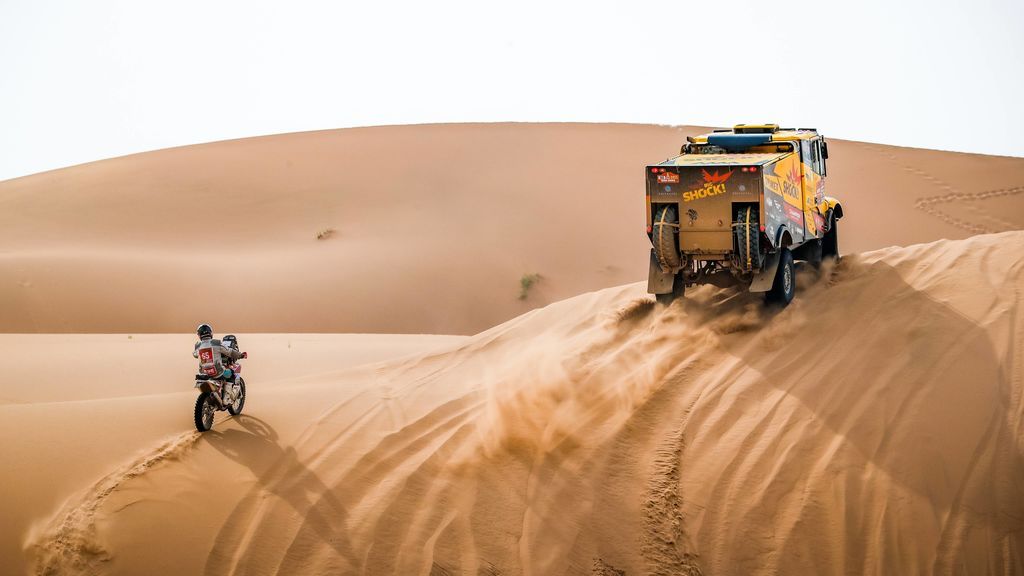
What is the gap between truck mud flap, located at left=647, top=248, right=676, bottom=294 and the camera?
11008 millimetres

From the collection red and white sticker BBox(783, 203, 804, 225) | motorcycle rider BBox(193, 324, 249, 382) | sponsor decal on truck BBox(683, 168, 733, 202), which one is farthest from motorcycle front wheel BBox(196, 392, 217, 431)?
red and white sticker BBox(783, 203, 804, 225)

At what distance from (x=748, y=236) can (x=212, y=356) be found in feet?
18.9

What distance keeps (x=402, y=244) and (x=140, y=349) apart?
15.8 meters

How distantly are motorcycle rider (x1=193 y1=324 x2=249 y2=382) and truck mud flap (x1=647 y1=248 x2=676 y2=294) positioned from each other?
492cm

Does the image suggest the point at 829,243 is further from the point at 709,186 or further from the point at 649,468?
the point at 649,468

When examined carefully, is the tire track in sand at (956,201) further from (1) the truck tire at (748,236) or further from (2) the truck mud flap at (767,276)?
(1) the truck tire at (748,236)

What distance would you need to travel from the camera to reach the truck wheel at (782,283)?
10523 mm

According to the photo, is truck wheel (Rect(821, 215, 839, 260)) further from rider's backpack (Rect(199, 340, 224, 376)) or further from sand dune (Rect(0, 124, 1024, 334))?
sand dune (Rect(0, 124, 1024, 334))

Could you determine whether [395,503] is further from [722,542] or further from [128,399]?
[128,399]

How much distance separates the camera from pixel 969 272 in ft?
33.7

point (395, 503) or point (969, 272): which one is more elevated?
point (969, 272)

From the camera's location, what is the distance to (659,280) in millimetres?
11055

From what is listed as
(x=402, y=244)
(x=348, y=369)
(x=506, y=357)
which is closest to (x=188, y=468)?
(x=348, y=369)

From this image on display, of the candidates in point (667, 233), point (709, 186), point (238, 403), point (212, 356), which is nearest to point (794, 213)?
point (709, 186)
